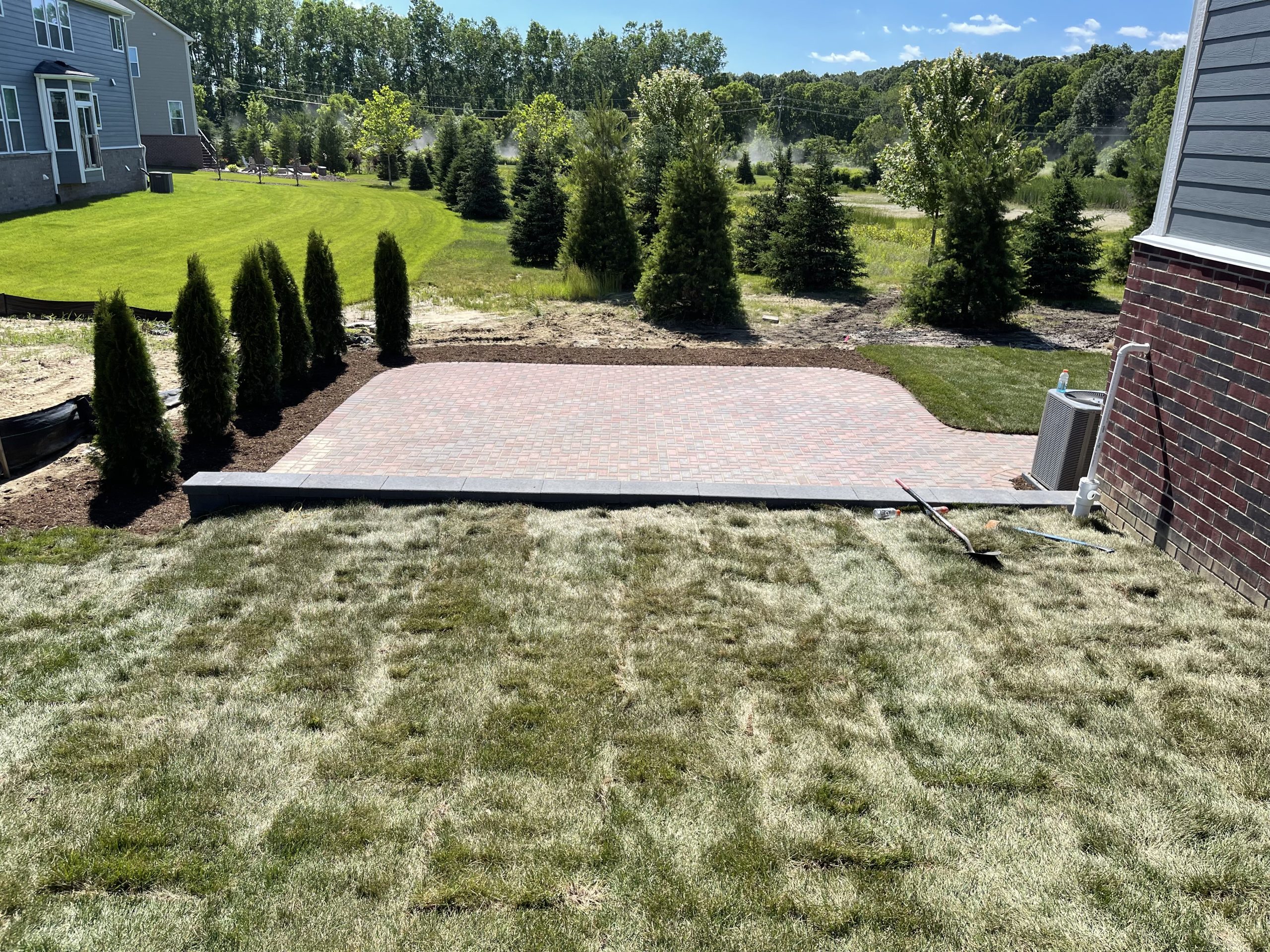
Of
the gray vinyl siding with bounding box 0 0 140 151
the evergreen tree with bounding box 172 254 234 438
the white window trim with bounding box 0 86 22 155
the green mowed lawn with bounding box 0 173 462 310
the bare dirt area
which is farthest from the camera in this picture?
the gray vinyl siding with bounding box 0 0 140 151

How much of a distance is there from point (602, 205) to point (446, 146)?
26.3 m

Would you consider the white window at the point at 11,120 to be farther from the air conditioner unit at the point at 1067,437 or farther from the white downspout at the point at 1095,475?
the white downspout at the point at 1095,475

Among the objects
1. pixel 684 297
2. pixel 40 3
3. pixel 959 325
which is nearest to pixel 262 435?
pixel 684 297

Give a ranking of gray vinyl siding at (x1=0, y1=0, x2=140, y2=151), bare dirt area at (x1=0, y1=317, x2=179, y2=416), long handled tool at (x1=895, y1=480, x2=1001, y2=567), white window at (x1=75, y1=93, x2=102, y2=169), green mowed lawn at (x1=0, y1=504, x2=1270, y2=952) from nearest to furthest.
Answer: green mowed lawn at (x1=0, y1=504, x2=1270, y2=952)
long handled tool at (x1=895, y1=480, x2=1001, y2=567)
bare dirt area at (x1=0, y1=317, x2=179, y2=416)
gray vinyl siding at (x1=0, y1=0, x2=140, y2=151)
white window at (x1=75, y1=93, x2=102, y2=169)

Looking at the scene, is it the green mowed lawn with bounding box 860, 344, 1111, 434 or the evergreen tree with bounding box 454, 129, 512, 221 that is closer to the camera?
the green mowed lawn with bounding box 860, 344, 1111, 434

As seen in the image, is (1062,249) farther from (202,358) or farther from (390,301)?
(202,358)

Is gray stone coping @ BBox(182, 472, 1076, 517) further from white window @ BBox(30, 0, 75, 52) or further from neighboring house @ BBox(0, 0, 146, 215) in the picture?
white window @ BBox(30, 0, 75, 52)

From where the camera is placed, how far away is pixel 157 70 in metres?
41.2

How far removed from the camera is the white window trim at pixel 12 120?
79.3 feet

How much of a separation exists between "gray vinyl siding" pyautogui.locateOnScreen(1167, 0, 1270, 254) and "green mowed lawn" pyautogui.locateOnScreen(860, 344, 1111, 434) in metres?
3.08

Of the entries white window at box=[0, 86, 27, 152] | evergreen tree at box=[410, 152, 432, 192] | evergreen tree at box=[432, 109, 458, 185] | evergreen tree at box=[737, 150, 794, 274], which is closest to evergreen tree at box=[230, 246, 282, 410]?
evergreen tree at box=[737, 150, 794, 274]

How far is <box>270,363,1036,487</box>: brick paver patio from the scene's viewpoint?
24.8ft

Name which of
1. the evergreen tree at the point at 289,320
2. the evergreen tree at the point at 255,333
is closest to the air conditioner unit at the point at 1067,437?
the evergreen tree at the point at 255,333

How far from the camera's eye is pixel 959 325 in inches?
578
